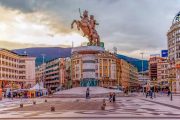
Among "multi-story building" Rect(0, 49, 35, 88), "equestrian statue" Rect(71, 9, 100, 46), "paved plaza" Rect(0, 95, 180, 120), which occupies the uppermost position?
"equestrian statue" Rect(71, 9, 100, 46)

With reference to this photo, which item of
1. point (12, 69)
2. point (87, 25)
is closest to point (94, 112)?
point (87, 25)

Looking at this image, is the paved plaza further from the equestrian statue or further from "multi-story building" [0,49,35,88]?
"multi-story building" [0,49,35,88]

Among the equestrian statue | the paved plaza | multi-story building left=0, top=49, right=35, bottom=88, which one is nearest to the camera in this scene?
the paved plaza

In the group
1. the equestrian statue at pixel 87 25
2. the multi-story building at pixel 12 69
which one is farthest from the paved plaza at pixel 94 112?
the multi-story building at pixel 12 69

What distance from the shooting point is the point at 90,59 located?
112m

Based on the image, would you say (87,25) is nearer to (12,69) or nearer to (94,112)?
(94,112)

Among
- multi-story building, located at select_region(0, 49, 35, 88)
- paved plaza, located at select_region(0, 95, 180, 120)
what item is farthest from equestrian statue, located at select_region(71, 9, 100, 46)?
multi-story building, located at select_region(0, 49, 35, 88)

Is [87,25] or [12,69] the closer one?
[87,25]

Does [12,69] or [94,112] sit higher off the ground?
[12,69]

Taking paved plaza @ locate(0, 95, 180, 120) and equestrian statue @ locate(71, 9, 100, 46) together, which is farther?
equestrian statue @ locate(71, 9, 100, 46)

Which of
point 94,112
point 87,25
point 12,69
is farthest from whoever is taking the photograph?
point 12,69

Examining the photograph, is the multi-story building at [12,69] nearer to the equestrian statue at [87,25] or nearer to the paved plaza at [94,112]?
the equestrian statue at [87,25]

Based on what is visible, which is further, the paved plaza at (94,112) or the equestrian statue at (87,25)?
the equestrian statue at (87,25)

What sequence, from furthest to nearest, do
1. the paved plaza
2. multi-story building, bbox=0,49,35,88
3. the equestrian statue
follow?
multi-story building, bbox=0,49,35,88 → the equestrian statue → the paved plaza
